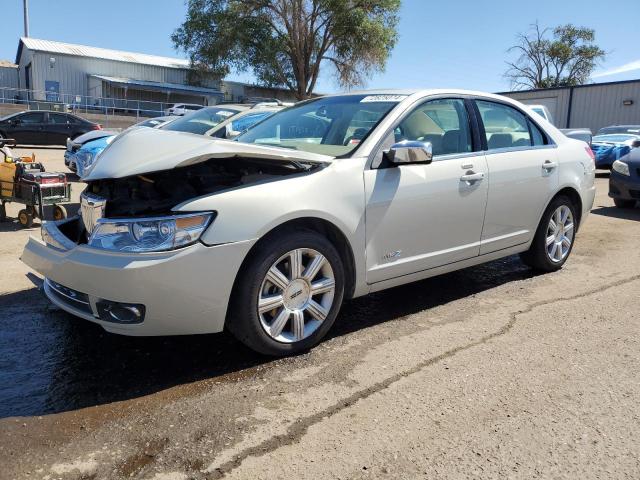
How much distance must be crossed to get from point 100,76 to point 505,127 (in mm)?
43967

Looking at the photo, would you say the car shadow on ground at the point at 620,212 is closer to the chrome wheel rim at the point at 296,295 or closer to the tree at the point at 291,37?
the chrome wheel rim at the point at 296,295

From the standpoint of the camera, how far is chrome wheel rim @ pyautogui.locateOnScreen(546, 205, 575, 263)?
16.9 ft

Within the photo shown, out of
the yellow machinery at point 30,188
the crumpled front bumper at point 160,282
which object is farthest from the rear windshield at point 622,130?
the crumpled front bumper at point 160,282

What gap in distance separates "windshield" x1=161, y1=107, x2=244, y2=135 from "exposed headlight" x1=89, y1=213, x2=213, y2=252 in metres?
6.21

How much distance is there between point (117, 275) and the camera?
283 cm

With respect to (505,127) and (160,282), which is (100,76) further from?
(160,282)

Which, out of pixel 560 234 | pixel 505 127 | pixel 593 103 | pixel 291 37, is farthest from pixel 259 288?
pixel 291 37

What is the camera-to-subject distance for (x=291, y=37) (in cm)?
3909

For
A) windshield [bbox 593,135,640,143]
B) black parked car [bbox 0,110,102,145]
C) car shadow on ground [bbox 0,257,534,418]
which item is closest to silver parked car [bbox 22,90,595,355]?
car shadow on ground [bbox 0,257,534,418]

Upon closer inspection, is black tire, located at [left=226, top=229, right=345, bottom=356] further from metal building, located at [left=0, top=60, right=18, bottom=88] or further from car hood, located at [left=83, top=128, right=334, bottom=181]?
metal building, located at [left=0, top=60, right=18, bottom=88]


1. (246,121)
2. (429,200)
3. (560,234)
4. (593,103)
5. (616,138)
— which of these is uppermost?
(593,103)

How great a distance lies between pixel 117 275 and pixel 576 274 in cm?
430

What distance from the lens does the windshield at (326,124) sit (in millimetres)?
3898

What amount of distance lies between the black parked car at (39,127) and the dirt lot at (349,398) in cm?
1905
